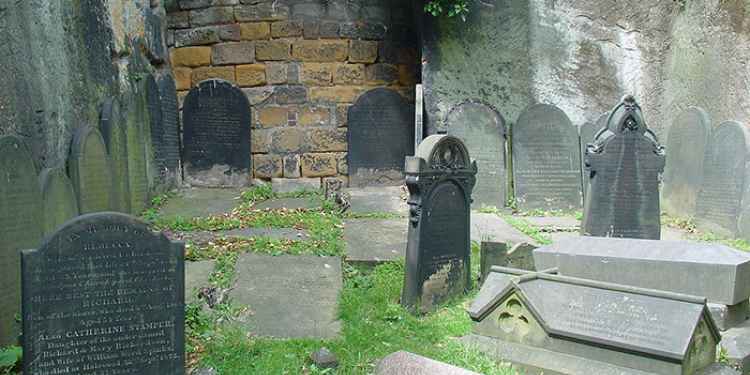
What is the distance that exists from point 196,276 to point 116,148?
91.9 inches

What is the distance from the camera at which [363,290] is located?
5.06 metres

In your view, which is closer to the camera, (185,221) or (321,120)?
(185,221)

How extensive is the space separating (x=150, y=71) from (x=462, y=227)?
579 centimetres

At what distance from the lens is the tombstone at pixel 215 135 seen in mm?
9445

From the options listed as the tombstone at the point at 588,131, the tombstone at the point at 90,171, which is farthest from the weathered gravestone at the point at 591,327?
the tombstone at the point at 588,131

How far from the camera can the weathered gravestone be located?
11.0 feet

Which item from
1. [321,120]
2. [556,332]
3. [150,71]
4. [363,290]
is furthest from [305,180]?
[556,332]

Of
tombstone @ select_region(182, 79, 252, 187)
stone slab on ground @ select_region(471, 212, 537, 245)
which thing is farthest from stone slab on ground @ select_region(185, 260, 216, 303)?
tombstone @ select_region(182, 79, 252, 187)

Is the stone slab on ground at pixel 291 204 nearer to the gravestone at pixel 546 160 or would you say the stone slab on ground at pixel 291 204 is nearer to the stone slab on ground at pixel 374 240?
the stone slab on ground at pixel 374 240

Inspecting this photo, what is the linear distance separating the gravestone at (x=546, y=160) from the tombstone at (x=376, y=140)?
1885mm

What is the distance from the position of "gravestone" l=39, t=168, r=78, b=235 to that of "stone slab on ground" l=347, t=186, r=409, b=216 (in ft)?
11.6

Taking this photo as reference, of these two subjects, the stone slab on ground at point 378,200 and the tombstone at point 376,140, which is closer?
the stone slab on ground at point 378,200

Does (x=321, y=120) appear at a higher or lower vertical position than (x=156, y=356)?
higher

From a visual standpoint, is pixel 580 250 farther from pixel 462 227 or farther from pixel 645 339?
pixel 645 339
